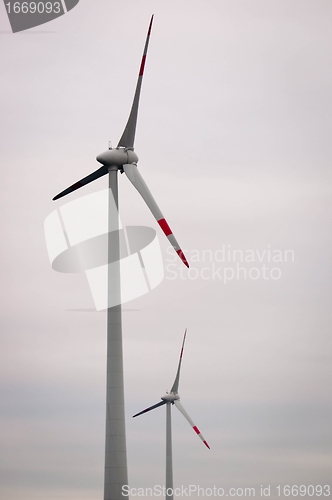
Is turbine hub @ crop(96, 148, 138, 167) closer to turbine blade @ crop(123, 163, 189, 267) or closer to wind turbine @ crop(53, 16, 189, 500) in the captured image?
wind turbine @ crop(53, 16, 189, 500)

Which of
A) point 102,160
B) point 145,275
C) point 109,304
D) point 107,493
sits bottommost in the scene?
point 107,493

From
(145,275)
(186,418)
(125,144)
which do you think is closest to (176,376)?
(186,418)

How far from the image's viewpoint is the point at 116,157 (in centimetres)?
6725

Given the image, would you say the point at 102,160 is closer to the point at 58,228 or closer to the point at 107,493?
the point at 58,228

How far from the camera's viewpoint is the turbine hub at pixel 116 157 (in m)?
67.2

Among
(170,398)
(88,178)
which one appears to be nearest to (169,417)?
(170,398)

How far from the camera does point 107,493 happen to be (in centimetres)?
6116

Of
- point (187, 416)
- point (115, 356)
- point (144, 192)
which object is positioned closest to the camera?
point (115, 356)

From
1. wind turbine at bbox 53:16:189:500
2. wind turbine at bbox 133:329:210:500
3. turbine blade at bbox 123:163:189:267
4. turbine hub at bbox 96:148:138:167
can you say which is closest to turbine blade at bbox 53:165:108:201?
turbine hub at bbox 96:148:138:167

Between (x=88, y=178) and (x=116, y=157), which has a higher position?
(x=116, y=157)

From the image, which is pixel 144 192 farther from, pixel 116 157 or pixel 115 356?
pixel 115 356

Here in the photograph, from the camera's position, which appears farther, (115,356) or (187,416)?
(187,416)

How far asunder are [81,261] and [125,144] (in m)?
9.32

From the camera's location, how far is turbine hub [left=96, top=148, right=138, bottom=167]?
67.2 metres
